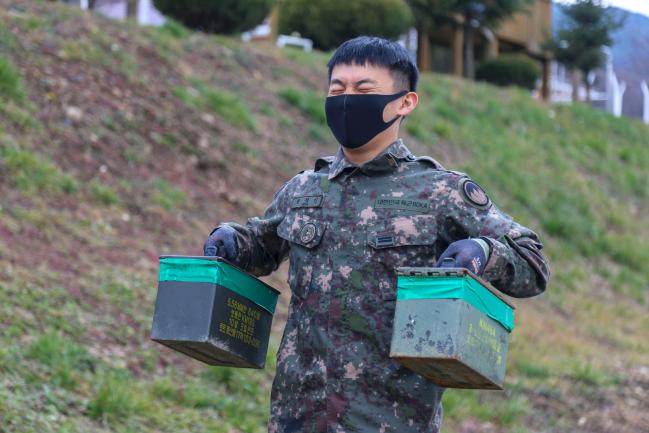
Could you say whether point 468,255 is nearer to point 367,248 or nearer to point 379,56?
point 367,248

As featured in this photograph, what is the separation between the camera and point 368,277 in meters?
3.18

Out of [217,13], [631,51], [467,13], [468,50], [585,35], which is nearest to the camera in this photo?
[217,13]

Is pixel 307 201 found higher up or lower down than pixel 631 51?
lower down

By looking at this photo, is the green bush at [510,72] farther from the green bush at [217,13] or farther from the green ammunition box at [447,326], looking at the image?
the green ammunition box at [447,326]

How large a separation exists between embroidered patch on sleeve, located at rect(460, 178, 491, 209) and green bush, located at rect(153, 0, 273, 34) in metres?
10.5

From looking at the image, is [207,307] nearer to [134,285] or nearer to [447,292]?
[447,292]

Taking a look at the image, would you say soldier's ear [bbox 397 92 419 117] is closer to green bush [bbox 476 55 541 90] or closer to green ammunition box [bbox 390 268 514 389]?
green ammunition box [bbox 390 268 514 389]

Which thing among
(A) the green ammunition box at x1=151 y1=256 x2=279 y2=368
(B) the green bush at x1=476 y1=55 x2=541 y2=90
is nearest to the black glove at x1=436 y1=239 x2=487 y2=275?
(A) the green ammunition box at x1=151 y1=256 x2=279 y2=368

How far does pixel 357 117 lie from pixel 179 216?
5396mm

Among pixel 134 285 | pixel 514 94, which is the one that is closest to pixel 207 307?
pixel 134 285

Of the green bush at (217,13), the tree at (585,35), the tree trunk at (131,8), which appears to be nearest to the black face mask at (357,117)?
the green bush at (217,13)

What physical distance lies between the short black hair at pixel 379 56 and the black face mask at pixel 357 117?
→ 0.25 ft

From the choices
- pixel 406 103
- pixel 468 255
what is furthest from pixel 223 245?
pixel 468 255

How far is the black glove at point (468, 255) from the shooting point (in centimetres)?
289
